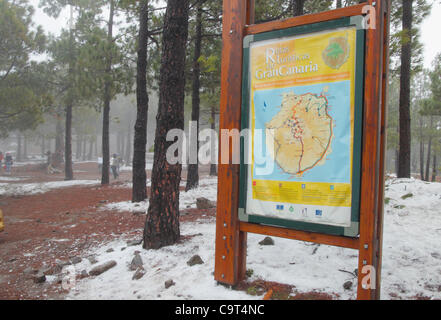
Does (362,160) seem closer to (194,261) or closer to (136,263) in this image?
(194,261)

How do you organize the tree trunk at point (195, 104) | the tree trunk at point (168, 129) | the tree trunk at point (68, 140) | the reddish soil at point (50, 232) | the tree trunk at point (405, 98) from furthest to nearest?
the tree trunk at point (68, 140)
the tree trunk at point (195, 104)
the tree trunk at point (405, 98)
the tree trunk at point (168, 129)
the reddish soil at point (50, 232)

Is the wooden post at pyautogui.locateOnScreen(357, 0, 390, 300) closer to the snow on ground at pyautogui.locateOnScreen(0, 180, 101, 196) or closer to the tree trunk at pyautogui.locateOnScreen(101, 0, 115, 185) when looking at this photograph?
the tree trunk at pyautogui.locateOnScreen(101, 0, 115, 185)

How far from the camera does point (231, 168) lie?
350 centimetres

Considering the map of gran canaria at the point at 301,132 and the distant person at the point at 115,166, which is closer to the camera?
the map of gran canaria at the point at 301,132

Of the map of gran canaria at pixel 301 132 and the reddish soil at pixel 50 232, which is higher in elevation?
the map of gran canaria at pixel 301 132

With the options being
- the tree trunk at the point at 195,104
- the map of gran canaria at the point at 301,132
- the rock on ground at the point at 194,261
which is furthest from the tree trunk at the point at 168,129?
the tree trunk at the point at 195,104

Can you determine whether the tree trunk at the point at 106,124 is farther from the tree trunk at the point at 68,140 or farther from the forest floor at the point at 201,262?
the forest floor at the point at 201,262

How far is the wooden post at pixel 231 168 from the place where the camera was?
3.46 metres

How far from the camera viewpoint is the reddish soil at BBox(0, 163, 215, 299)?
14.6ft

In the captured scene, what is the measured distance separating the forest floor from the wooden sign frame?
53cm

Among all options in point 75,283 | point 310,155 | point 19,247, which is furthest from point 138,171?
point 310,155

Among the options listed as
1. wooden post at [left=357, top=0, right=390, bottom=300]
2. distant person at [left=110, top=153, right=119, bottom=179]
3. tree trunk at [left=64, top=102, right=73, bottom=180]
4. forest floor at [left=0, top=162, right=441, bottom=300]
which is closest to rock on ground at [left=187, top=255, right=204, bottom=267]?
forest floor at [left=0, top=162, right=441, bottom=300]

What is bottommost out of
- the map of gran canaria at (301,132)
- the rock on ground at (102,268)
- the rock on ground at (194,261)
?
the rock on ground at (102,268)

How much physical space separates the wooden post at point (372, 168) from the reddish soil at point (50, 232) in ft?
10.7
